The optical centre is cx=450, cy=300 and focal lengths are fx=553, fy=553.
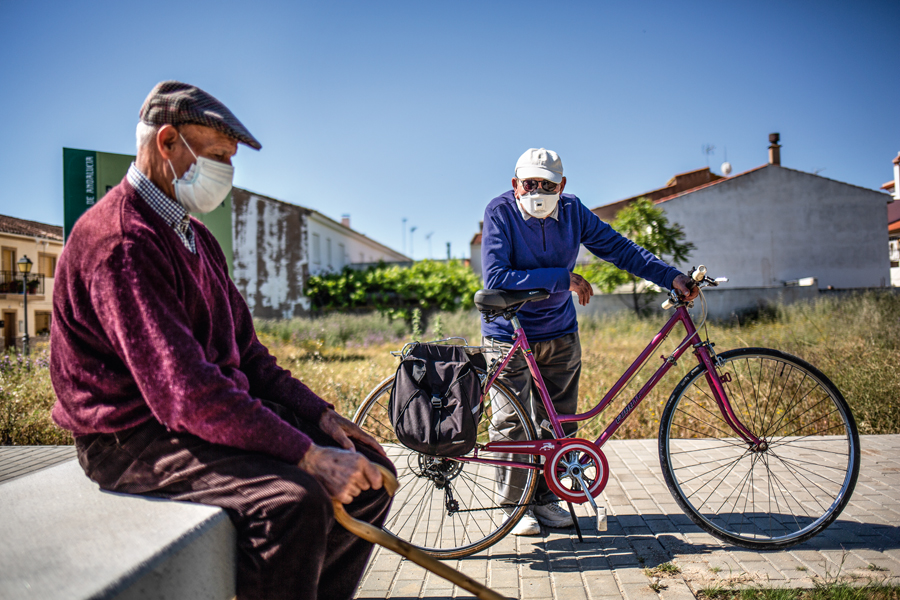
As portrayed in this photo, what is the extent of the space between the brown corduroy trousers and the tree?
683 inches

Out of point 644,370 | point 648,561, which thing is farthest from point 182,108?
point 644,370

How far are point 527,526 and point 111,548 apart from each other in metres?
2.22

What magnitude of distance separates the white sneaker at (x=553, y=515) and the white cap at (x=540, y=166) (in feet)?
6.19

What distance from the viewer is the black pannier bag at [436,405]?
2.56m

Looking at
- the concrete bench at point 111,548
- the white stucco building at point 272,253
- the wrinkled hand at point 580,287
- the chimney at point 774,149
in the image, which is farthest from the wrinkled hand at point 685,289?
the chimney at point 774,149

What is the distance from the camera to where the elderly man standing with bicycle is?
303 centimetres

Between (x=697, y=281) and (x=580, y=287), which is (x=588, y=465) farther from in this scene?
(x=697, y=281)

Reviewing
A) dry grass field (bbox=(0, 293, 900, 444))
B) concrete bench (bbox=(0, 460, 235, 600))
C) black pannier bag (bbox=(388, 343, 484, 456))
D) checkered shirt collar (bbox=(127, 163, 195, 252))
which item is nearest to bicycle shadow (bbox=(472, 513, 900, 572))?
black pannier bag (bbox=(388, 343, 484, 456))

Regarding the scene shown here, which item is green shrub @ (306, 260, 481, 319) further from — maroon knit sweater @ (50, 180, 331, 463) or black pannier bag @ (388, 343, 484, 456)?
maroon knit sweater @ (50, 180, 331, 463)

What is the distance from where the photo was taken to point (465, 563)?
108 inches

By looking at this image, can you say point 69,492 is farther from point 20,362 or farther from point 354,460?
point 20,362

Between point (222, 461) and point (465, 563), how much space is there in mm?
1625

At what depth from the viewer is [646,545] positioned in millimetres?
2852

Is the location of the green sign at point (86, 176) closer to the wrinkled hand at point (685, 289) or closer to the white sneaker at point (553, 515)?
the white sneaker at point (553, 515)
